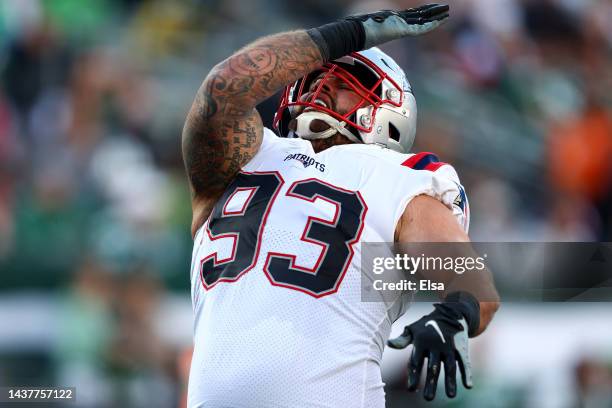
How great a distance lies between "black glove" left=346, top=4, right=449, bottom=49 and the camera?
3551 mm

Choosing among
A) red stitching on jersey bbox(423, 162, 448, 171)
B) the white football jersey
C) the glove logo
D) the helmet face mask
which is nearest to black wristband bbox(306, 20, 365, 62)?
the helmet face mask

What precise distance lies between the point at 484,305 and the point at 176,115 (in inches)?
219

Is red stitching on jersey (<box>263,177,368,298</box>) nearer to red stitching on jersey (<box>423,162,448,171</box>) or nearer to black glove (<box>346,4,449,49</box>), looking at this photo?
red stitching on jersey (<box>423,162,448,171</box>)

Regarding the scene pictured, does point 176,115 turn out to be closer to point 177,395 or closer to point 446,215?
point 177,395

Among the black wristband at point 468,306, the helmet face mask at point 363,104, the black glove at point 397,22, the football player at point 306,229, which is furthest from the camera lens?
the helmet face mask at point 363,104

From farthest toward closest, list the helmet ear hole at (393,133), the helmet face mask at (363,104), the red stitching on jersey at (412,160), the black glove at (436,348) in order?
the helmet ear hole at (393,133), the helmet face mask at (363,104), the red stitching on jersey at (412,160), the black glove at (436,348)

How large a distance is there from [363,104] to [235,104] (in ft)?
1.86

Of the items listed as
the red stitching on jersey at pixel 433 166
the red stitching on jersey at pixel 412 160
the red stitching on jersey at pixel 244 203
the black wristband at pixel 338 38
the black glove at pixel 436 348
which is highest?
the black wristband at pixel 338 38

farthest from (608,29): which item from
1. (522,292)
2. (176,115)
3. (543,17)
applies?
(176,115)

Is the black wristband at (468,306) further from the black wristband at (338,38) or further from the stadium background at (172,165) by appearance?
the stadium background at (172,165)

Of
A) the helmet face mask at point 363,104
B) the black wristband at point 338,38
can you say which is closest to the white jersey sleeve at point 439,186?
the helmet face mask at point 363,104

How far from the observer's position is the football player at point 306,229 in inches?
119

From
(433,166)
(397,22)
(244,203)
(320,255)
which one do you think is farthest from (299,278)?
(397,22)

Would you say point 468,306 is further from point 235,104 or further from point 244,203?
point 235,104
